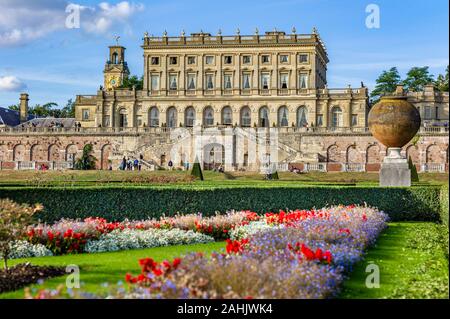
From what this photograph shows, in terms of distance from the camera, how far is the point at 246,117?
8725cm

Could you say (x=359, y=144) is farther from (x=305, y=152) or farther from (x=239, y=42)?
(x=239, y=42)

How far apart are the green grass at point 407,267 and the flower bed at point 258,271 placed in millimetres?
409

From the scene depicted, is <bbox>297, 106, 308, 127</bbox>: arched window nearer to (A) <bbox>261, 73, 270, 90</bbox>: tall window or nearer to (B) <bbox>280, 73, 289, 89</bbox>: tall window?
(B) <bbox>280, 73, 289, 89</bbox>: tall window

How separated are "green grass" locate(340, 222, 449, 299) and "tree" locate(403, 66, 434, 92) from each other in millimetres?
92358

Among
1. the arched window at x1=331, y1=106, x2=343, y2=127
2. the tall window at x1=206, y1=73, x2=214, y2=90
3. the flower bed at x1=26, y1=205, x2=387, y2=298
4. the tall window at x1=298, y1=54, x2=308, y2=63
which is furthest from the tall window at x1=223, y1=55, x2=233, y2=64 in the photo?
the flower bed at x1=26, y1=205, x2=387, y2=298

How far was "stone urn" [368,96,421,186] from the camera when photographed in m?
32.8

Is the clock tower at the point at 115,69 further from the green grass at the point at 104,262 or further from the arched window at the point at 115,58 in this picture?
the green grass at the point at 104,262

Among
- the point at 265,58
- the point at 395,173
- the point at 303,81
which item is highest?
the point at 265,58

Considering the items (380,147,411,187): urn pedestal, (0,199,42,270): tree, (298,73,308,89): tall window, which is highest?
(298,73,308,89): tall window

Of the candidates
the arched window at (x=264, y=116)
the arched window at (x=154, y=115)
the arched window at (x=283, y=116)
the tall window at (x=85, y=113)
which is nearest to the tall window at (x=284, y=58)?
the arched window at (x=283, y=116)

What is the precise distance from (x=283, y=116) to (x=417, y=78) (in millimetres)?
35833

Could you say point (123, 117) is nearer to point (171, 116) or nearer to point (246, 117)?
point (171, 116)

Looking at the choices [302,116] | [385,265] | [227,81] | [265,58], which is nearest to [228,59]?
[227,81]

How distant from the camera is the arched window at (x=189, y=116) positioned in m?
87.9
